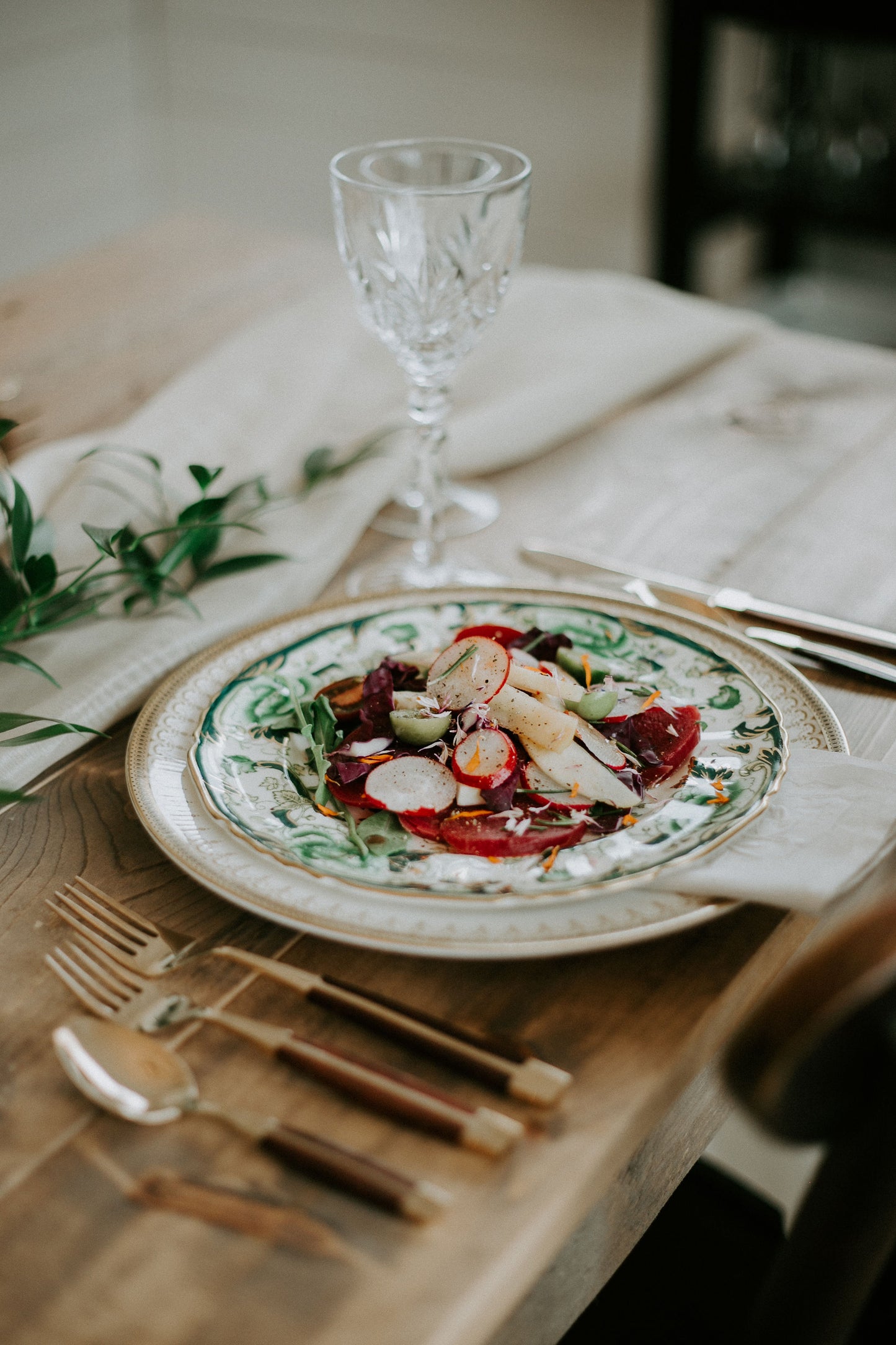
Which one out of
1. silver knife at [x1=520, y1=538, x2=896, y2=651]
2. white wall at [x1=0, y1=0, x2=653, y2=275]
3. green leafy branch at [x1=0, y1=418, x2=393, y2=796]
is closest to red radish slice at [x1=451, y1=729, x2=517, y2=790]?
green leafy branch at [x1=0, y1=418, x2=393, y2=796]

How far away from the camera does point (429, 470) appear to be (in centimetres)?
92

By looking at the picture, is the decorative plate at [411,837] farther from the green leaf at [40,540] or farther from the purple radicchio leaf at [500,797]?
the green leaf at [40,540]

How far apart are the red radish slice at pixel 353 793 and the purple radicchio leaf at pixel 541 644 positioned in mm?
152

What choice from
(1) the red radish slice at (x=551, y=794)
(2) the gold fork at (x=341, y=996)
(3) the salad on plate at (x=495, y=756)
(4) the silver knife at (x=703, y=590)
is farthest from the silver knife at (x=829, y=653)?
(2) the gold fork at (x=341, y=996)

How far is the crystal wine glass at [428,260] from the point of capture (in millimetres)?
813

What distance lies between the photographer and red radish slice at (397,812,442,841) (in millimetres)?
590

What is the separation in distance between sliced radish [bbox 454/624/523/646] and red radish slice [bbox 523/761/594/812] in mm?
136

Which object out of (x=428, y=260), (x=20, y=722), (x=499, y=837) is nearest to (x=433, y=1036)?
(x=499, y=837)

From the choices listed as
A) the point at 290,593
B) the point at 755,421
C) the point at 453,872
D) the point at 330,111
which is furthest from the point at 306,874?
the point at 330,111

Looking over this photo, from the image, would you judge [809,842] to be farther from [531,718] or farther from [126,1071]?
[126,1071]

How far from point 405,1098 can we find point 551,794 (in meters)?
0.19

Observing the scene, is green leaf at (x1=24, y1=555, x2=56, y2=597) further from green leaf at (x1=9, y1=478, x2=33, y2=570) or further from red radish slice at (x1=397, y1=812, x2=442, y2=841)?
red radish slice at (x1=397, y1=812, x2=442, y2=841)

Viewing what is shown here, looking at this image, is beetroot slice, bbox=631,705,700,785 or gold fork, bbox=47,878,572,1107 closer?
gold fork, bbox=47,878,572,1107

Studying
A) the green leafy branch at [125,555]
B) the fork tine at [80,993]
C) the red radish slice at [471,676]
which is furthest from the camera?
the green leafy branch at [125,555]
